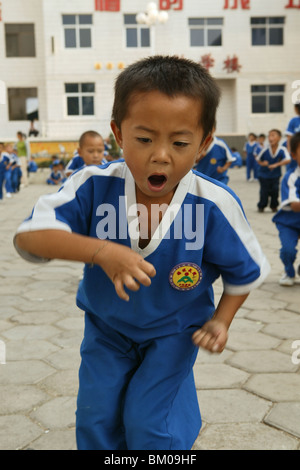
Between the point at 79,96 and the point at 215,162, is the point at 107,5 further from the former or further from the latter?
the point at 215,162

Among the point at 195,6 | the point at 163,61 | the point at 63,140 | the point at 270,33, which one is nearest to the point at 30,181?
the point at 63,140

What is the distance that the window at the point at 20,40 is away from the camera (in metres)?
24.1

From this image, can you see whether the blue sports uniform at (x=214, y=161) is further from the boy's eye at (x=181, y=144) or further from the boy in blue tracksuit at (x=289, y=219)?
the boy's eye at (x=181, y=144)

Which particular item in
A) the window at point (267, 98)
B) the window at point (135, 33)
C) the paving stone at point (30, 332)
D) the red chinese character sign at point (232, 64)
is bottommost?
the paving stone at point (30, 332)

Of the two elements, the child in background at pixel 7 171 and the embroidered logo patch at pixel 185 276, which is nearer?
the embroidered logo patch at pixel 185 276

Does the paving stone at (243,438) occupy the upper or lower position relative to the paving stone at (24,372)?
upper

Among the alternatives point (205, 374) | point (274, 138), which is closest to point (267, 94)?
point (274, 138)

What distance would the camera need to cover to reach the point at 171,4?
895 inches

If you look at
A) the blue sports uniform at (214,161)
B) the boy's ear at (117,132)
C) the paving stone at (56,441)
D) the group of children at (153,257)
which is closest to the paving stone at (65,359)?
the paving stone at (56,441)

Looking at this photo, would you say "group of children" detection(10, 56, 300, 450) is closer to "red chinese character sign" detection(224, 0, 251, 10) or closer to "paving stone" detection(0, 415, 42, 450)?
"paving stone" detection(0, 415, 42, 450)

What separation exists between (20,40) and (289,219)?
22.9 metres

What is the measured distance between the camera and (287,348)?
2.92 m

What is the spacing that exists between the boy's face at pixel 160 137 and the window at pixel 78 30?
23.1 metres

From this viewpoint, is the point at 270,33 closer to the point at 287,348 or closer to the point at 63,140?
the point at 63,140
